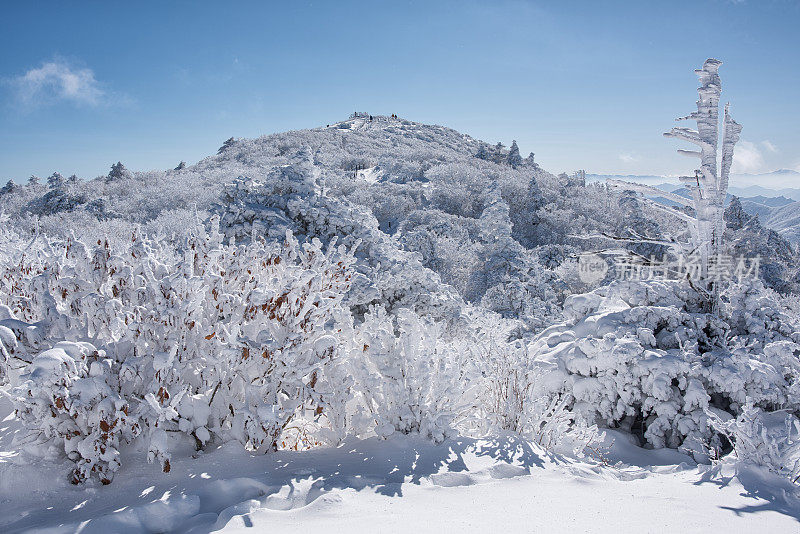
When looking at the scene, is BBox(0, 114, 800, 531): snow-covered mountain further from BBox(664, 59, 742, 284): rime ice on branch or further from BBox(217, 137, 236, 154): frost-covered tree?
BBox(217, 137, 236, 154): frost-covered tree

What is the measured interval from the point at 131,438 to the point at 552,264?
18.7m

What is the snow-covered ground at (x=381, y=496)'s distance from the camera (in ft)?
6.34

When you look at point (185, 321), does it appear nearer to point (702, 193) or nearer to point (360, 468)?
point (360, 468)

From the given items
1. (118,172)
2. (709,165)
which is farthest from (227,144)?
(709,165)

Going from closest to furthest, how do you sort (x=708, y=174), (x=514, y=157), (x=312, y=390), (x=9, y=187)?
(x=312, y=390), (x=708, y=174), (x=9, y=187), (x=514, y=157)

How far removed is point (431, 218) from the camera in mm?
25156

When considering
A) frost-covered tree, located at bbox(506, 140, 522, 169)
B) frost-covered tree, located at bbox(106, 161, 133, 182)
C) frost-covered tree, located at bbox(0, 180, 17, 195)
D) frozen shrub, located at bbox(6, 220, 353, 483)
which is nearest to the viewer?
frozen shrub, located at bbox(6, 220, 353, 483)

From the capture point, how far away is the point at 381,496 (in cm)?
225

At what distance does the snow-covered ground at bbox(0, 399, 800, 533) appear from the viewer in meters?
1.93

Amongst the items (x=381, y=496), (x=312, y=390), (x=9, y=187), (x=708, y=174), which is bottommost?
(x=381, y=496)

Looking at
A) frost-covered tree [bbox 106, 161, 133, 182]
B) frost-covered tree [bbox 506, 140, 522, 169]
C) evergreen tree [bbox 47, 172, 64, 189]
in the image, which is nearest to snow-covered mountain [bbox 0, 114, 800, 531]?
evergreen tree [bbox 47, 172, 64, 189]

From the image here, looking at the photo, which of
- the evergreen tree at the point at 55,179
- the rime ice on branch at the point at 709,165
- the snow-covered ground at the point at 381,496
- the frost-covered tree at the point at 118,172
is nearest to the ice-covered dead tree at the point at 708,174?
the rime ice on branch at the point at 709,165

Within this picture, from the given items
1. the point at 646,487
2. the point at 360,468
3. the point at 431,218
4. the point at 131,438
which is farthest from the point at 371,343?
the point at 431,218

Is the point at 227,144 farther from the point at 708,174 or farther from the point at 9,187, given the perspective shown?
the point at 708,174
